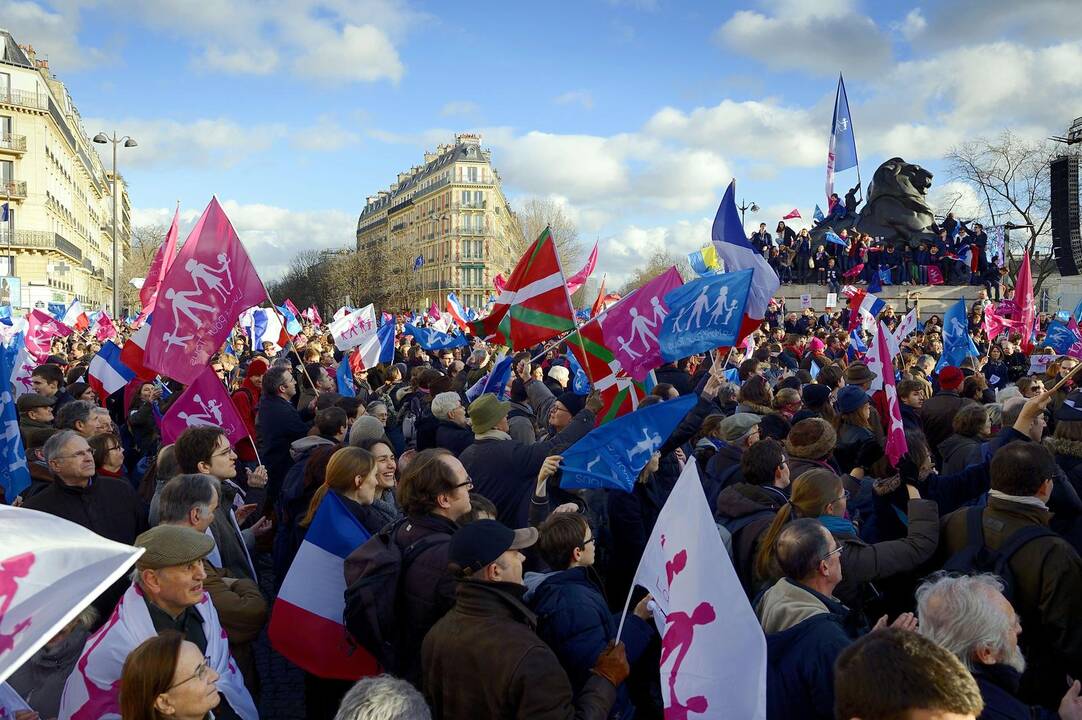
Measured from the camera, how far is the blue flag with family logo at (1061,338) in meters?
12.6

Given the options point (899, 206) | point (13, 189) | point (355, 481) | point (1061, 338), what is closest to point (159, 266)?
point (355, 481)

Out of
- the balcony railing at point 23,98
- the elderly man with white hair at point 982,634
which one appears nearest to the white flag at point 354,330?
the elderly man with white hair at point 982,634

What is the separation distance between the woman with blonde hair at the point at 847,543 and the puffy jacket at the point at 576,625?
2.20 feet

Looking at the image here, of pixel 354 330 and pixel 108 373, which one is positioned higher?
→ pixel 354 330

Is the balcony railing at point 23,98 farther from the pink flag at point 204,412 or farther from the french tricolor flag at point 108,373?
the pink flag at point 204,412

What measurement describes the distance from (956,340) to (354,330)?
8.08m

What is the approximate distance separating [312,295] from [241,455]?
8884 cm

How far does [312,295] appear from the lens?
93.2 m

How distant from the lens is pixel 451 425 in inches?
271

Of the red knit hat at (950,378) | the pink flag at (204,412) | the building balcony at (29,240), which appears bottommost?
the pink flag at (204,412)

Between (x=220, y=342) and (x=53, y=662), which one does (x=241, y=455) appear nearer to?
(x=220, y=342)

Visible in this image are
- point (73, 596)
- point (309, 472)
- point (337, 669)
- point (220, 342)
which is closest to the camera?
point (73, 596)

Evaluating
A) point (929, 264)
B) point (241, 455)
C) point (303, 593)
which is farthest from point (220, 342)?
point (929, 264)

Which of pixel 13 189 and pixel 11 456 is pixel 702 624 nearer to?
pixel 11 456
